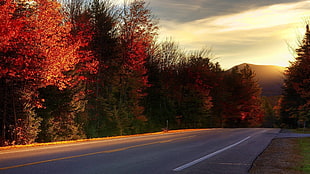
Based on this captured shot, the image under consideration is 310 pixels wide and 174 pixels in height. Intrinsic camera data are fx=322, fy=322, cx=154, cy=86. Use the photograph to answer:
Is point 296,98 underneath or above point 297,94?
underneath

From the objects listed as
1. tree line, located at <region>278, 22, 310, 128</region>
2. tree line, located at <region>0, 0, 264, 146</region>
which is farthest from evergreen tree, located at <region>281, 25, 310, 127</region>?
tree line, located at <region>0, 0, 264, 146</region>

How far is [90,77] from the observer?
27703mm

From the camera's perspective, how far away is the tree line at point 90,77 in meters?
17.0

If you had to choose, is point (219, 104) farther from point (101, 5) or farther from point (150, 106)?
point (101, 5)

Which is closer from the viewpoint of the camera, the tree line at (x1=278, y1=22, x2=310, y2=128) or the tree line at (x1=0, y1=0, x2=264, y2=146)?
the tree line at (x1=0, y1=0, x2=264, y2=146)

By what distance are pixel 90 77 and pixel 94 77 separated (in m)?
0.76

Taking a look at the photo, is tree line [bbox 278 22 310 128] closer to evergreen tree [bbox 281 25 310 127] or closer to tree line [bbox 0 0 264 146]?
evergreen tree [bbox 281 25 310 127]

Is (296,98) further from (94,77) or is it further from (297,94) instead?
(94,77)

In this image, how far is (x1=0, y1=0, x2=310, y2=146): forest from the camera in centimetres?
1705

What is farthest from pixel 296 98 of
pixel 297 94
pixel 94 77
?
pixel 94 77

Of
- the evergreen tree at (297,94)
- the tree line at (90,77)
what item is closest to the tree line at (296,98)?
the evergreen tree at (297,94)

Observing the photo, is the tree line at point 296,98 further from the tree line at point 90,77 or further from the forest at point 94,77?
the tree line at point 90,77

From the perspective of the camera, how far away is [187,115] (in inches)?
1825

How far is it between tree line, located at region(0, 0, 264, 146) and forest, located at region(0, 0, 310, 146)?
0.19 feet
